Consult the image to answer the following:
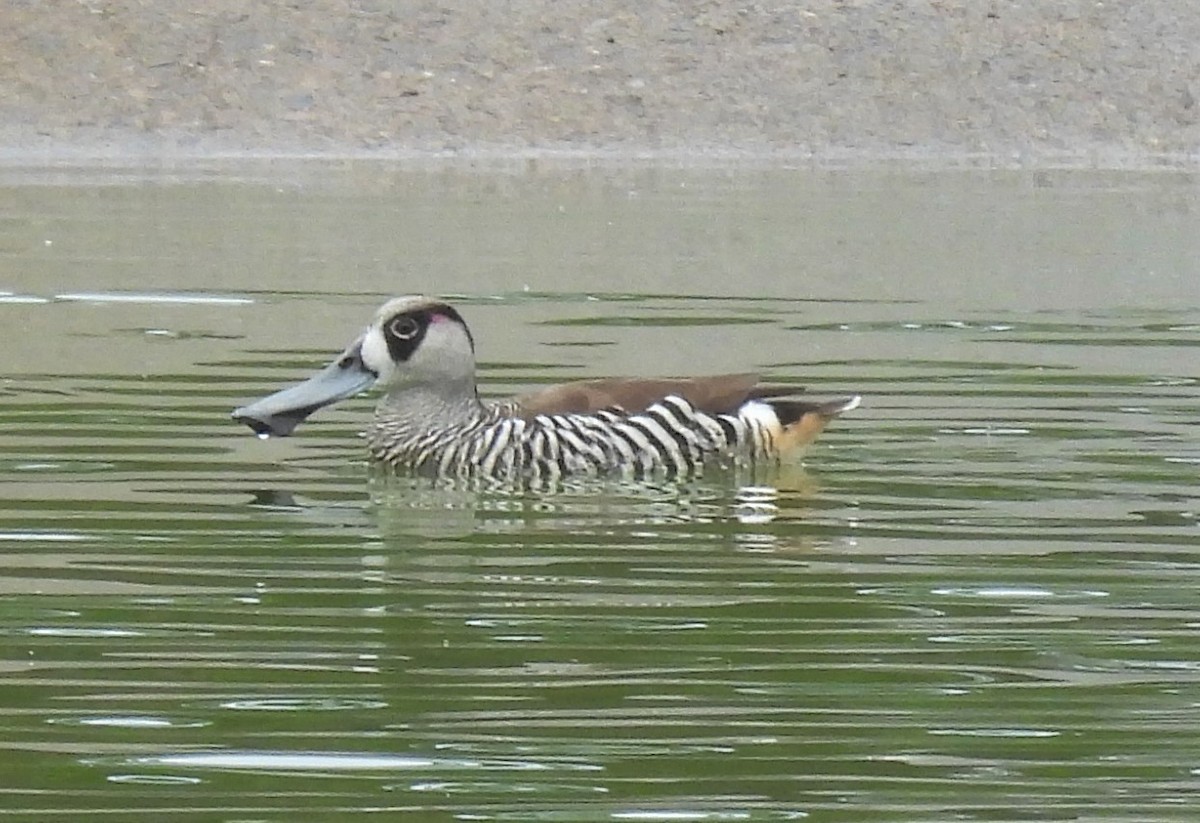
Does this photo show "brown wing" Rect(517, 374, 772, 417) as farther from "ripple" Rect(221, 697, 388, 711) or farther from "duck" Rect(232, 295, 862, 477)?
"ripple" Rect(221, 697, 388, 711)

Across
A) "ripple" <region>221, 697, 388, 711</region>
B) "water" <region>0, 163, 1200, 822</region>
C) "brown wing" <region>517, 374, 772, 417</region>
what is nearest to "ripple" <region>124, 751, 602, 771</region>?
"water" <region>0, 163, 1200, 822</region>

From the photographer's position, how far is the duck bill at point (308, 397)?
9352mm

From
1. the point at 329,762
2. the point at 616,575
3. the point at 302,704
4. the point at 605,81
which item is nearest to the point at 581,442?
the point at 616,575

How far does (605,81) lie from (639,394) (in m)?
19.2

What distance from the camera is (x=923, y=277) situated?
16.3 meters

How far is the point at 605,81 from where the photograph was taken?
28.2 m

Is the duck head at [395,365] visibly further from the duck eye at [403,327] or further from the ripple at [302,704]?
the ripple at [302,704]

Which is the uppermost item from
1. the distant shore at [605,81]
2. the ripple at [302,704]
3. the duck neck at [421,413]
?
the distant shore at [605,81]

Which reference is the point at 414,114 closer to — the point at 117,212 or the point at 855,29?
the point at 855,29

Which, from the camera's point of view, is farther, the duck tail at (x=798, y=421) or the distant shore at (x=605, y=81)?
the distant shore at (x=605, y=81)

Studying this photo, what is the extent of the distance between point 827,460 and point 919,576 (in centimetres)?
228

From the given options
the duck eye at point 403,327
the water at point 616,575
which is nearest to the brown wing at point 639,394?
the water at point 616,575

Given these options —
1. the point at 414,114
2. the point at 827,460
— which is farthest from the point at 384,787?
the point at 414,114

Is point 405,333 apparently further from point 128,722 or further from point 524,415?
point 128,722
